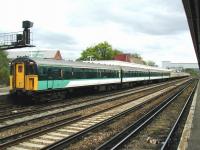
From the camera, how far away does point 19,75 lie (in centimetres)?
2281

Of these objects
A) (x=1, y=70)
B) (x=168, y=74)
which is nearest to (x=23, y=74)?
(x=1, y=70)

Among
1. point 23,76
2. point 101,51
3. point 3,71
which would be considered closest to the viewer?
point 23,76

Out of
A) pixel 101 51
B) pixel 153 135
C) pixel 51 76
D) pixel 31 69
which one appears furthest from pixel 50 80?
pixel 101 51

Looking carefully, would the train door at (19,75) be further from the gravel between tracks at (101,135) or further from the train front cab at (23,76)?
the gravel between tracks at (101,135)

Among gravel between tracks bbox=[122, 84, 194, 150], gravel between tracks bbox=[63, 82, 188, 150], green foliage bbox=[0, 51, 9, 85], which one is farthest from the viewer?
green foliage bbox=[0, 51, 9, 85]

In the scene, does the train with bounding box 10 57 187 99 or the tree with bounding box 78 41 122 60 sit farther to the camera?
the tree with bounding box 78 41 122 60

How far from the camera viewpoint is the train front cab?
2201 centimetres

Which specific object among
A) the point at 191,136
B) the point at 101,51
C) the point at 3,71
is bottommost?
the point at 191,136

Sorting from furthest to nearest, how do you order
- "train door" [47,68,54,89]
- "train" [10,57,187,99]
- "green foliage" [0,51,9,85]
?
"green foliage" [0,51,9,85]
"train door" [47,68,54,89]
"train" [10,57,187,99]

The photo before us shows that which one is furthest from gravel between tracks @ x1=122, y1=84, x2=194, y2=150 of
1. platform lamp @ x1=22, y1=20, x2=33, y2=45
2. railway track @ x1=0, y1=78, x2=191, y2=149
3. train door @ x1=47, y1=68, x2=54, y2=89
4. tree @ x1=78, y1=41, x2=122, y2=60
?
tree @ x1=78, y1=41, x2=122, y2=60

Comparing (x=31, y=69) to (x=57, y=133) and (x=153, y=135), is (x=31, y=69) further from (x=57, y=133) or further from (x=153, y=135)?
(x=153, y=135)

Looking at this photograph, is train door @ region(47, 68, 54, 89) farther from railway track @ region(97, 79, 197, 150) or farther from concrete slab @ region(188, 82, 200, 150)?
concrete slab @ region(188, 82, 200, 150)

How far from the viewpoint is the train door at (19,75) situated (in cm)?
2253

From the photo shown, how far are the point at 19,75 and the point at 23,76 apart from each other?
42 centimetres
